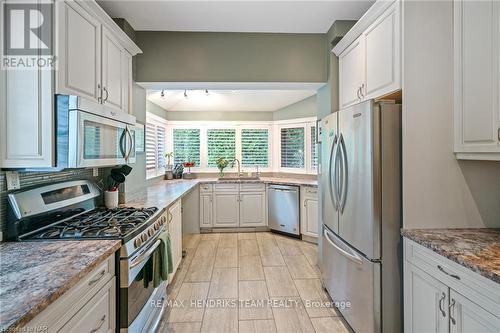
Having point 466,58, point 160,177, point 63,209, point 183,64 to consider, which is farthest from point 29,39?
point 160,177

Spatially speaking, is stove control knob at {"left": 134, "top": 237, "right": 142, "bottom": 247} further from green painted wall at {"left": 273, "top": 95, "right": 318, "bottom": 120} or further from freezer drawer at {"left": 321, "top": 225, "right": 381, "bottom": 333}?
green painted wall at {"left": 273, "top": 95, "right": 318, "bottom": 120}

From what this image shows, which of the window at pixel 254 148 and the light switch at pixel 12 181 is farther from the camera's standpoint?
the window at pixel 254 148

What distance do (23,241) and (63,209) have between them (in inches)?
15.2

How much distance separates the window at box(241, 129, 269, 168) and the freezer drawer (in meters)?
3.05

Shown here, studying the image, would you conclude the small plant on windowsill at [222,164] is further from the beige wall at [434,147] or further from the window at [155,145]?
the beige wall at [434,147]

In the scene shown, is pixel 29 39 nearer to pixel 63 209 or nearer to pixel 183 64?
pixel 63 209

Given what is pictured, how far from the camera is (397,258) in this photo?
70.4 inches

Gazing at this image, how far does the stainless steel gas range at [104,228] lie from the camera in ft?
4.96

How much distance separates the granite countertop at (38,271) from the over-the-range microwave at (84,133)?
452mm

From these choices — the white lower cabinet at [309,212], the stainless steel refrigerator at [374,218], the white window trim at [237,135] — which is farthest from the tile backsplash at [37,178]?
the white window trim at [237,135]

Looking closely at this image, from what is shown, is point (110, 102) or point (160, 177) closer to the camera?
point (110, 102)

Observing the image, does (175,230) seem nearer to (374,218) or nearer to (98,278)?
(98,278)

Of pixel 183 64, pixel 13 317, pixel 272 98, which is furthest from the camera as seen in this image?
pixel 272 98

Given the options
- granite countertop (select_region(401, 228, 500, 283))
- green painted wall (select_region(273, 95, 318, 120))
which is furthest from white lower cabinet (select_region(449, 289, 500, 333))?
green painted wall (select_region(273, 95, 318, 120))
